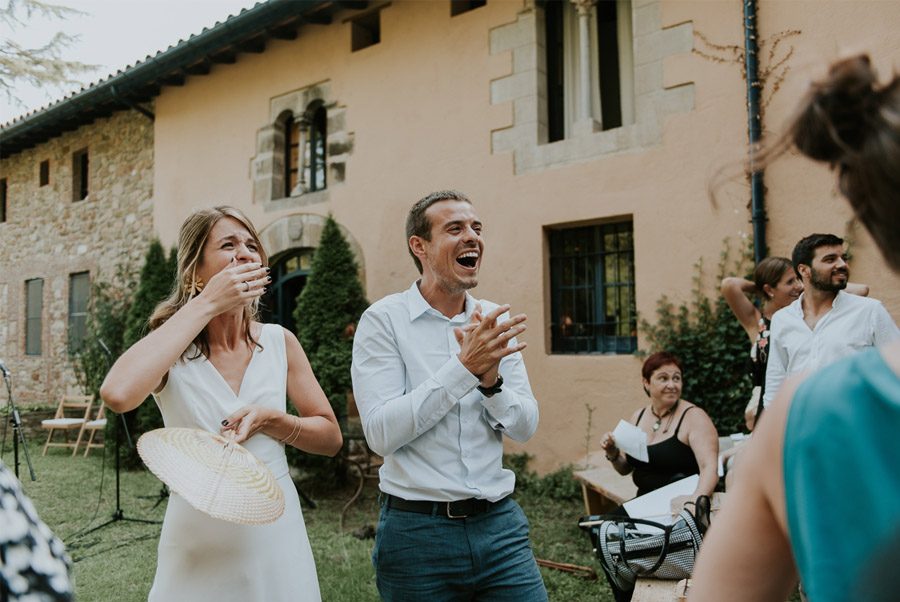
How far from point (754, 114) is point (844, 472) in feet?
18.9

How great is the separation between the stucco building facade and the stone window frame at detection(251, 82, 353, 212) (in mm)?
30

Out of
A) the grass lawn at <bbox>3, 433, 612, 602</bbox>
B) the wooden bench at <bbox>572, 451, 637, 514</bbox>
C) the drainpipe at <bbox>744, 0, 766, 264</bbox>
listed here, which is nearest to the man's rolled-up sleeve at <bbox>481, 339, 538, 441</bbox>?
the grass lawn at <bbox>3, 433, 612, 602</bbox>

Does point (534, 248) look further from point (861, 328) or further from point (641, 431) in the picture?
point (861, 328)

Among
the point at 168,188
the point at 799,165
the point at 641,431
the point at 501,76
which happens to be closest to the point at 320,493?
the point at 641,431

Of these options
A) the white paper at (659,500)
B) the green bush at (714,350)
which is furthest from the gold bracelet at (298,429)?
the green bush at (714,350)

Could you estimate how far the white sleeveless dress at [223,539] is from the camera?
6.28 feet

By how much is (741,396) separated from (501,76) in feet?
13.8

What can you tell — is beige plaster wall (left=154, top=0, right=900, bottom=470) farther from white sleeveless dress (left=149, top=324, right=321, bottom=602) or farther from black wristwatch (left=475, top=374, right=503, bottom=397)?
white sleeveless dress (left=149, top=324, right=321, bottom=602)

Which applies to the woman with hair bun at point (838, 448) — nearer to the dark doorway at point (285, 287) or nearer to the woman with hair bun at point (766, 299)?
the woman with hair bun at point (766, 299)

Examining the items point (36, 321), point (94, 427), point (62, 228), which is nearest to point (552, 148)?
point (94, 427)

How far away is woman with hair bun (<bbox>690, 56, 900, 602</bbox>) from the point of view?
Answer: 642 mm

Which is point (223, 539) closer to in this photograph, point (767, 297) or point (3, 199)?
point (767, 297)

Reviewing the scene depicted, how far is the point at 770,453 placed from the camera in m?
0.73

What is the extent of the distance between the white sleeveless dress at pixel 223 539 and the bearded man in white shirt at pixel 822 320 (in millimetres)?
2909
